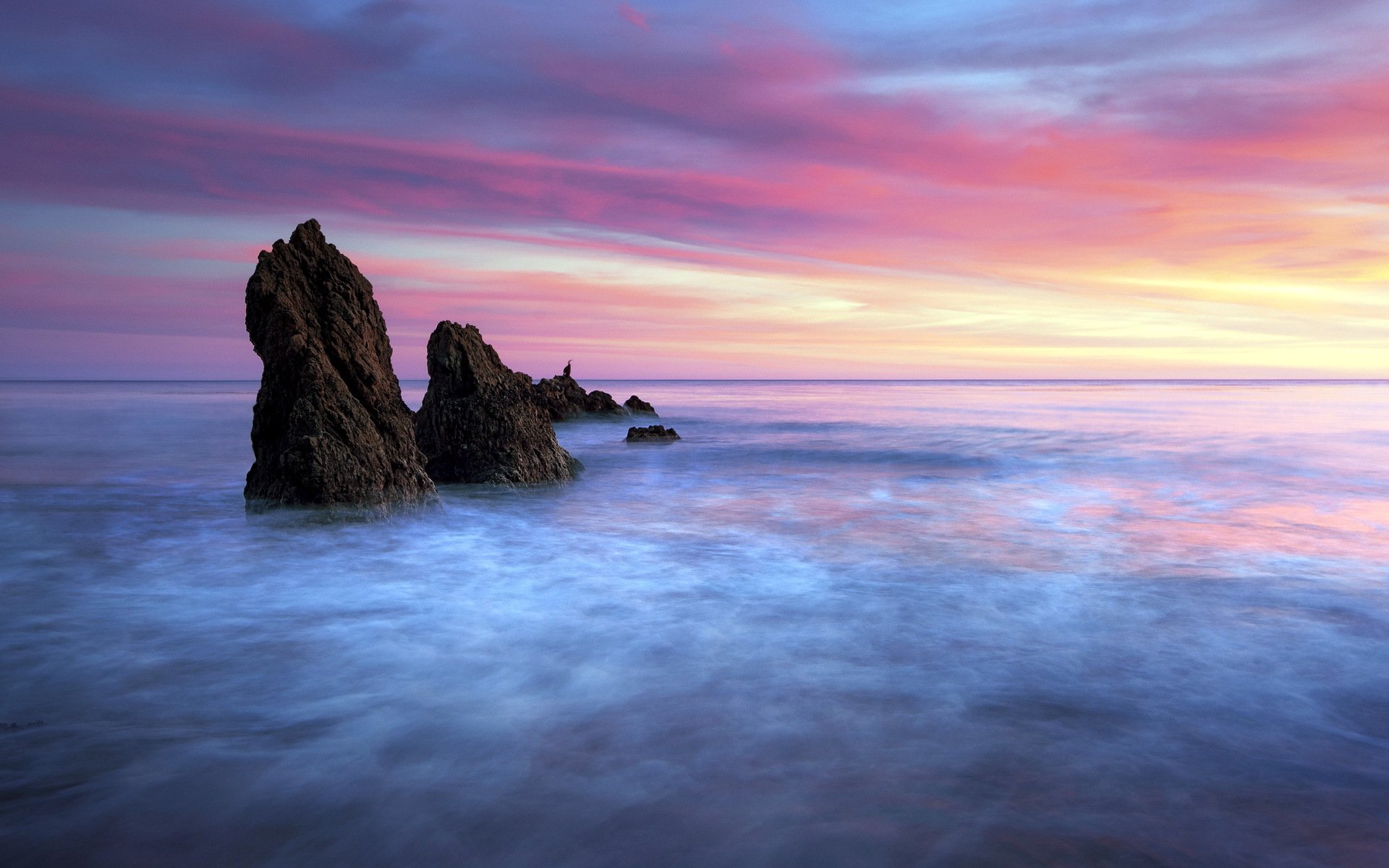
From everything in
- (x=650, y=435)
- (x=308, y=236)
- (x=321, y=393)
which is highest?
(x=308, y=236)

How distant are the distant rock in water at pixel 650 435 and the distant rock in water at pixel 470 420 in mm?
9759

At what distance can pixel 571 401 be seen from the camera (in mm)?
32594

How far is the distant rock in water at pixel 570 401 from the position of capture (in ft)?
101

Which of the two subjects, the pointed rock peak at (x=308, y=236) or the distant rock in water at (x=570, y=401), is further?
the distant rock in water at (x=570, y=401)

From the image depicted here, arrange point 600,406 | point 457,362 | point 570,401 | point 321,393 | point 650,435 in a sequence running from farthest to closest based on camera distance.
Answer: point 600,406 → point 570,401 → point 650,435 → point 457,362 → point 321,393

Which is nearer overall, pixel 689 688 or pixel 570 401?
pixel 689 688

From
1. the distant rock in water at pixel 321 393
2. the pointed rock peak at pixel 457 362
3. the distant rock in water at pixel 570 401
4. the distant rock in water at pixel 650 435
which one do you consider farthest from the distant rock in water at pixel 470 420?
the distant rock in water at pixel 570 401

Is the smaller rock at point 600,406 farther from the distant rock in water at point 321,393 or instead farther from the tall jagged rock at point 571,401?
the distant rock in water at point 321,393

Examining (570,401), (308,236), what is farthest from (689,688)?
(570,401)

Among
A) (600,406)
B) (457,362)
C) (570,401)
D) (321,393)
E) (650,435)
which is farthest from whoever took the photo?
(600,406)

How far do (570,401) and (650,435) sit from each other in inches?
370

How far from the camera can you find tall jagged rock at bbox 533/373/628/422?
30.8m

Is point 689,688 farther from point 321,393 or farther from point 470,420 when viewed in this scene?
point 470,420

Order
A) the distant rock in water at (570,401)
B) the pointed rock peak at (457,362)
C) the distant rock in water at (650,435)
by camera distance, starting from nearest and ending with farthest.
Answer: the pointed rock peak at (457,362) < the distant rock in water at (650,435) < the distant rock in water at (570,401)
